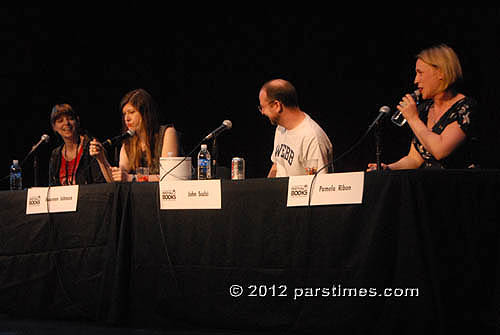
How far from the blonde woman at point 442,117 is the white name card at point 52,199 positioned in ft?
4.24

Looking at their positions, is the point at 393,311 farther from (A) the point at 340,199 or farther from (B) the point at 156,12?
(B) the point at 156,12

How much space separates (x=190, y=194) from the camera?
2.12 metres

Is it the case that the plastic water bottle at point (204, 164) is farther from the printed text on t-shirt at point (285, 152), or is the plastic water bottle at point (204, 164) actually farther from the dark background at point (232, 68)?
the dark background at point (232, 68)

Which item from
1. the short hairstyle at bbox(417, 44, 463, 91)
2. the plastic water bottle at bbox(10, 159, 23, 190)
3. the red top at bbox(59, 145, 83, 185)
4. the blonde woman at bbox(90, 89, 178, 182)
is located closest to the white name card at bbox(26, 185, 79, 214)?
the blonde woman at bbox(90, 89, 178, 182)

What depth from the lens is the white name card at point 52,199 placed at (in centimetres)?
241

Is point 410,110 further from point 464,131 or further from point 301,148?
point 301,148

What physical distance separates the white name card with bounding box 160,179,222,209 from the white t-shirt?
80 centimetres

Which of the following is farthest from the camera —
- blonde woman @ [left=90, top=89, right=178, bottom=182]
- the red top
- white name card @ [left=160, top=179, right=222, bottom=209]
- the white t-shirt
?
the red top

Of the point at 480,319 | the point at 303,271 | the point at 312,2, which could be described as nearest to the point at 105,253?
the point at 303,271

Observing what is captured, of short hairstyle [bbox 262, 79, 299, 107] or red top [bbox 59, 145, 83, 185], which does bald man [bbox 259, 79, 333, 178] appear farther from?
red top [bbox 59, 145, 83, 185]

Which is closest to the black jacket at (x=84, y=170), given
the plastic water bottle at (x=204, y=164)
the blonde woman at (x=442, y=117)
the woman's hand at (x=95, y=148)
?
the woman's hand at (x=95, y=148)

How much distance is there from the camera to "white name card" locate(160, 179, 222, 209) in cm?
207

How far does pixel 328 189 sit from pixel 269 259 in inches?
13.1

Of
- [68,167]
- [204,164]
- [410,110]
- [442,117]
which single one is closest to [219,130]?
[204,164]
